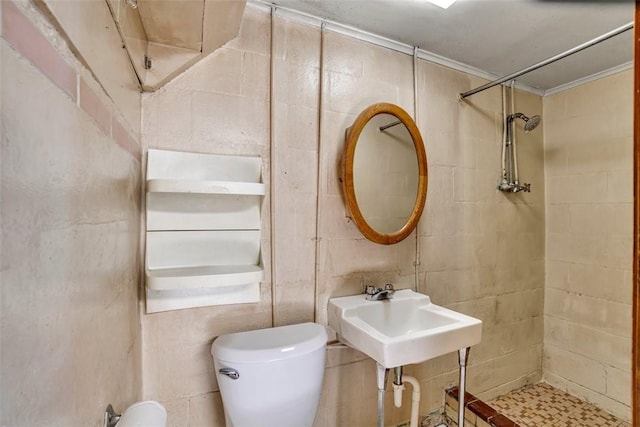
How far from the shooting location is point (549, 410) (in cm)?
183

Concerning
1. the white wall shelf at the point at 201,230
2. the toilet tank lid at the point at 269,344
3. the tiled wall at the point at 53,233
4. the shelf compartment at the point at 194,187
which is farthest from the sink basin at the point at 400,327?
the tiled wall at the point at 53,233

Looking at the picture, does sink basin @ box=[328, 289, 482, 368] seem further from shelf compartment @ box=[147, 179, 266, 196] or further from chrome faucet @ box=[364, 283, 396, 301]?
shelf compartment @ box=[147, 179, 266, 196]

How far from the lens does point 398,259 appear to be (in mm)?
1586

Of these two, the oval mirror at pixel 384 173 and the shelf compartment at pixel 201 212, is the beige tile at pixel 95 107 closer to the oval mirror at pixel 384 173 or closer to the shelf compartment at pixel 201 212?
the shelf compartment at pixel 201 212

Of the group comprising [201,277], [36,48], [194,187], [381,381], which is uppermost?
[36,48]

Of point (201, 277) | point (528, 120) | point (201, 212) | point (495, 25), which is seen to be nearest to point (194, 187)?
point (201, 212)

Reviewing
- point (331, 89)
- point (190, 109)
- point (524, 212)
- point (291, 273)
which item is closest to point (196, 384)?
point (291, 273)

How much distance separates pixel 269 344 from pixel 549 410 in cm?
187

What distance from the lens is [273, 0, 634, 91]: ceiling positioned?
1.30 meters

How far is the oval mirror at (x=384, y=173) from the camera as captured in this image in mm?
1413

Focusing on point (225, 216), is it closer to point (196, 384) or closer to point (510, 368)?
point (196, 384)

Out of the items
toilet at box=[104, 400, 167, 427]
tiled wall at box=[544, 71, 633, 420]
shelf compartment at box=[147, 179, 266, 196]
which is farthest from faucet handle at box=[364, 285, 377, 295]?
tiled wall at box=[544, 71, 633, 420]

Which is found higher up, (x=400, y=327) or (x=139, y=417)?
(x=139, y=417)

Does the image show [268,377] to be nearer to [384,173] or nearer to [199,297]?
[199,297]
